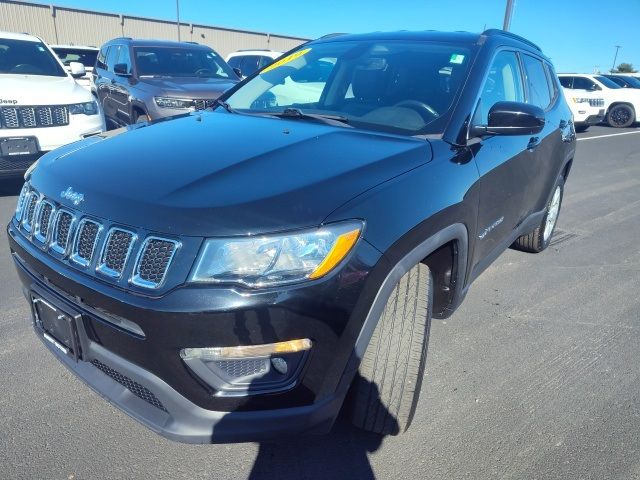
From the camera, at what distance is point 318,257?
68.4 inches

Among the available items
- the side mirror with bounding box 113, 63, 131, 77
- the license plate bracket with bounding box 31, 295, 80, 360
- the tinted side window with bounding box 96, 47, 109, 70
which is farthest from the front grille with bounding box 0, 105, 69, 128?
the tinted side window with bounding box 96, 47, 109, 70

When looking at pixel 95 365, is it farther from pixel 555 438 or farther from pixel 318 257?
pixel 555 438

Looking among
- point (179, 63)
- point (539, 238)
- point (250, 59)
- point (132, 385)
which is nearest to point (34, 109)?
point (179, 63)

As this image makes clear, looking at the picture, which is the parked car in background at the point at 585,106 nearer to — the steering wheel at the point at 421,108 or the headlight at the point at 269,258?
the steering wheel at the point at 421,108

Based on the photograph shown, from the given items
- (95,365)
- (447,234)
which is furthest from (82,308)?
(447,234)

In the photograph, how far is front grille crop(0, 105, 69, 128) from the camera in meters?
5.39

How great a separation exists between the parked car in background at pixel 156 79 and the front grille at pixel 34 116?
1699 millimetres

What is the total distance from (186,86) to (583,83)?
14.8 m

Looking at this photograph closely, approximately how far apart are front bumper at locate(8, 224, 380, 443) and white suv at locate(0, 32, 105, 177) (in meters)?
4.14

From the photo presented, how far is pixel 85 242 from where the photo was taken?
1.91 m

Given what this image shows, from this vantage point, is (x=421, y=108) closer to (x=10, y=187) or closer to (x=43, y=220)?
(x=43, y=220)

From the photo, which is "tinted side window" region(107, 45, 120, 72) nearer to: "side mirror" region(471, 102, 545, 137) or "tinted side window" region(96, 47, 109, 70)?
"tinted side window" region(96, 47, 109, 70)

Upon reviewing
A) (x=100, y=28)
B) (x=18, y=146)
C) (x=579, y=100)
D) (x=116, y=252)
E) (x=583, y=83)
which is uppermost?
(x=100, y=28)

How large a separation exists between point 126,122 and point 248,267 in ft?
24.5
